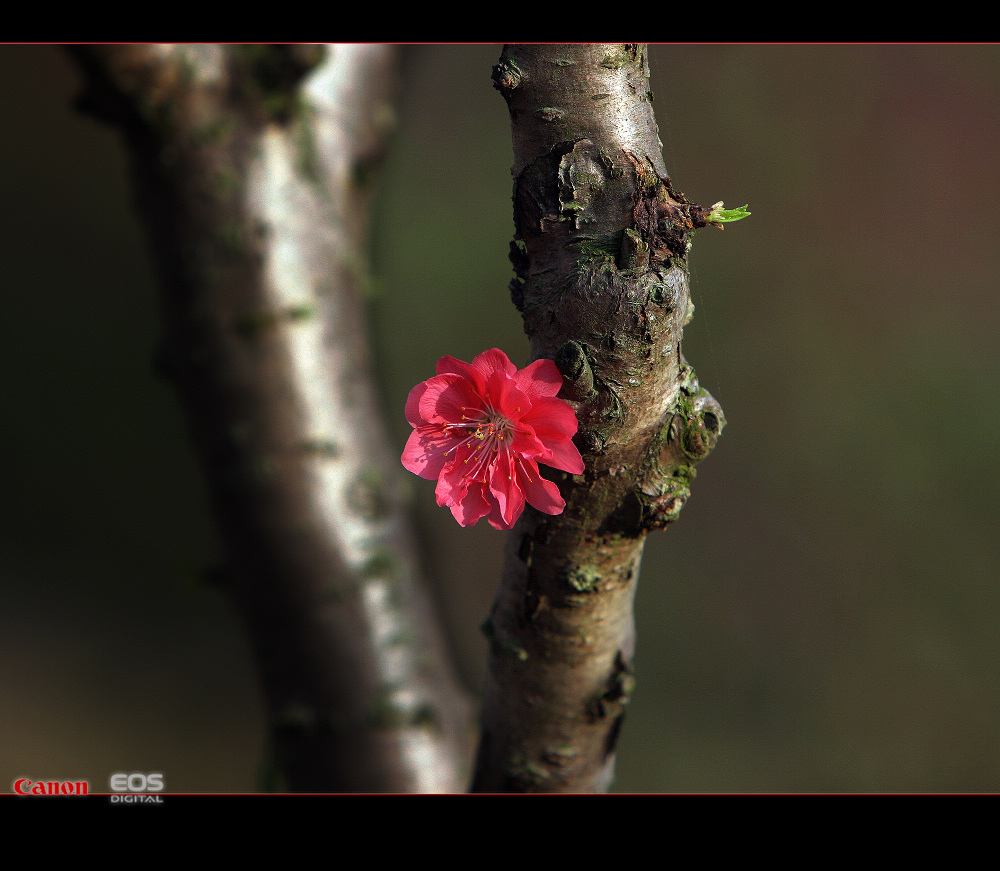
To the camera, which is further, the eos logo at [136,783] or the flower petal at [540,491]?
the eos logo at [136,783]

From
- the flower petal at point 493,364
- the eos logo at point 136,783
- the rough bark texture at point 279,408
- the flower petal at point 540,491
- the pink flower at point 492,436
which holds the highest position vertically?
the rough bark texture at point 279,408

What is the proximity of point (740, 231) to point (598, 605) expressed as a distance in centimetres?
117

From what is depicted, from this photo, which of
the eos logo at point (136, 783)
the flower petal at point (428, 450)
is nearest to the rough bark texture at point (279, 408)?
the eos logo at point (136, 783)

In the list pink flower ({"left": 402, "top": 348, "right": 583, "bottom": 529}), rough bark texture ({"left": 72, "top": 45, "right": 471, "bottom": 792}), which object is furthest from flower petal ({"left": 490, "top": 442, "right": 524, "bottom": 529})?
rough bark texture ({"left": 72, "top": 45, "right": 471, "bottom": 792})

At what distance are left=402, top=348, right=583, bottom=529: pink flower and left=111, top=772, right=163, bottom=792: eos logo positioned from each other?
54 centimetres

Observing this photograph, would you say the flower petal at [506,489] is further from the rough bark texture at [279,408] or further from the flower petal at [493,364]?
the rough bark texture at [279,408]

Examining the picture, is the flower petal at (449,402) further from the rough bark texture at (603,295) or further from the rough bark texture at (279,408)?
the rough bark texture at (279,408)

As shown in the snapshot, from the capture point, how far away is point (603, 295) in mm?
358

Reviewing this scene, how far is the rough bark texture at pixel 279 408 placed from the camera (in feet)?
2.64

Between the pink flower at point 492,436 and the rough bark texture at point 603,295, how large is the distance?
0.05 feet

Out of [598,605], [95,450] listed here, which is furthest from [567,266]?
[95,450]

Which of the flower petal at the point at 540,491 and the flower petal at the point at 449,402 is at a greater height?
the flower petal at the point at 449,402

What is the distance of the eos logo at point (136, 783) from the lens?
0.71 m
